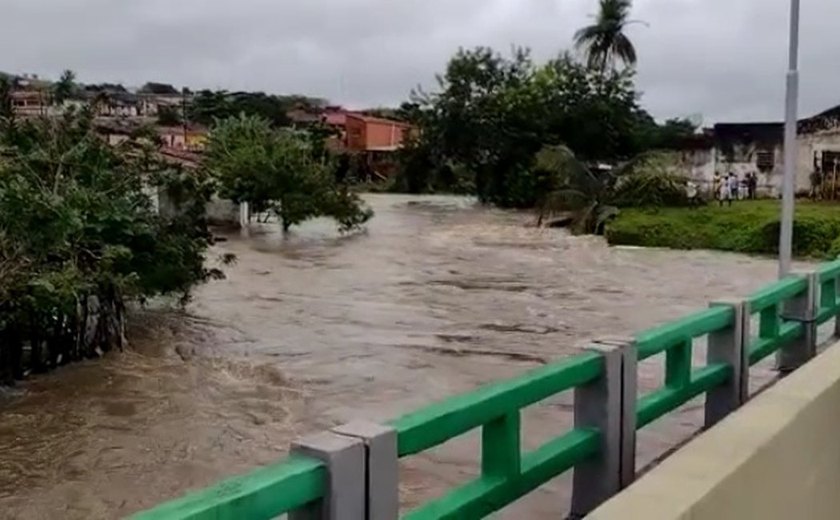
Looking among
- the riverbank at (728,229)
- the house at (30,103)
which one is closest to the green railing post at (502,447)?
the house at (30,103)

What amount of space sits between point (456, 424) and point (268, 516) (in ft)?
3.31

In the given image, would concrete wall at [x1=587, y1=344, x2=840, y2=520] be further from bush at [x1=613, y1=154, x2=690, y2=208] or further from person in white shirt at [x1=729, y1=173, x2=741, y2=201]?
person in white shirt at [x1=729, y1=173, x2=741, y2=201]

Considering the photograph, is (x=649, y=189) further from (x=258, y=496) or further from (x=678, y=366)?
(x=258, y=496)

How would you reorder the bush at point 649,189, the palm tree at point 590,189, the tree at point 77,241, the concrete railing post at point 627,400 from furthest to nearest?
1. the bush at point 649,189
2. the palm tree at point 590,189
3. the tree at point 77,241
4. the concrete railing post at point 627,400

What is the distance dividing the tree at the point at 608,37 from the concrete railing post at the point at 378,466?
44048 millimetres

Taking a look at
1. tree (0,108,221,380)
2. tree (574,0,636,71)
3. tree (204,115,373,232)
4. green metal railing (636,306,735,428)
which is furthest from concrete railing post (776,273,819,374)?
tree (574,0,636,71)

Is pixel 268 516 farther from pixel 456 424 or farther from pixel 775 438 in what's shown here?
pixel 775 438

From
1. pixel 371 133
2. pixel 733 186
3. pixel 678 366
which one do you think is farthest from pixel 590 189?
pixel 371 133

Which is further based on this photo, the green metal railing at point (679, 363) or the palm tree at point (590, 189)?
the palm tree at point (590, 189)

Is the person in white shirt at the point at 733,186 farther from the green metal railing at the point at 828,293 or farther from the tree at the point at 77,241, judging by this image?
the green metal railing at the point at 828,293

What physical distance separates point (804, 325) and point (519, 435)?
16.0ft

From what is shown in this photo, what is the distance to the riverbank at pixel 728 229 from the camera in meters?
22.3

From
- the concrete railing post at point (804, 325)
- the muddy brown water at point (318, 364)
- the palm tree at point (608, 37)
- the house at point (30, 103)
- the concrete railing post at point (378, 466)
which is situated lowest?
the muddy brown water at point (318, 364)

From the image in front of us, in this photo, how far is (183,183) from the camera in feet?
40.7
